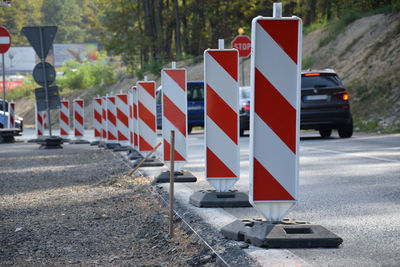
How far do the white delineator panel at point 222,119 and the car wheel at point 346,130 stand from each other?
36.7ft

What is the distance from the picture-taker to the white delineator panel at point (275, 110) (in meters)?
4.87

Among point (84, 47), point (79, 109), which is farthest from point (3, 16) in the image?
point (79, 109)

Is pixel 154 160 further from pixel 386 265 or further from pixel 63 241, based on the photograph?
pixel 386 265

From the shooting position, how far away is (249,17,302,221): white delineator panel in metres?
4.87

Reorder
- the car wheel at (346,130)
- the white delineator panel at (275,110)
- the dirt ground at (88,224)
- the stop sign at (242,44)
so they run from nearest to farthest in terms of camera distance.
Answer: the white delineator panel at (275,110) → the dirt ground at (88,224) → the car wheel at (346,130) → the stop sign at (242,44)

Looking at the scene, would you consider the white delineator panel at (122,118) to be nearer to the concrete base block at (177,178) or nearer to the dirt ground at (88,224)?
the dirt ground at (88,224)

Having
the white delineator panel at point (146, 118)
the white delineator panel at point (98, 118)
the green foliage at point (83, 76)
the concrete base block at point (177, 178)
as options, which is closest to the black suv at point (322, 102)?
the white delineator panel at point (146, 118)

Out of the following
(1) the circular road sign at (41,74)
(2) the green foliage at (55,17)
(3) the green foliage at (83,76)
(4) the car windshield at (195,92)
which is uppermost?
(2) the green foliage at (55,17)

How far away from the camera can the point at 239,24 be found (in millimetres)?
50750

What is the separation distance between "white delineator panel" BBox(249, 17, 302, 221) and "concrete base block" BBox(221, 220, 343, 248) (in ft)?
0.61

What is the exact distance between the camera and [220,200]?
6.72 m

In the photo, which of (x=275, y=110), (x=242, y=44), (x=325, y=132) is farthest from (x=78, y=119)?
(x=275, y=110)

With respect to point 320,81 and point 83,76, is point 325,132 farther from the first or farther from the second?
point 83,76

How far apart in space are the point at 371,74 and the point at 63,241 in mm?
20538
